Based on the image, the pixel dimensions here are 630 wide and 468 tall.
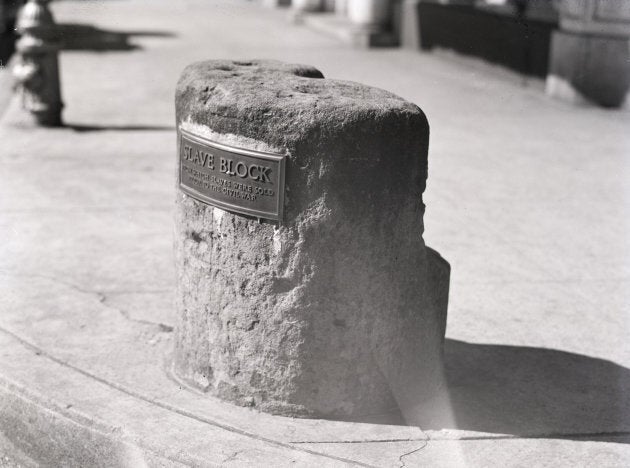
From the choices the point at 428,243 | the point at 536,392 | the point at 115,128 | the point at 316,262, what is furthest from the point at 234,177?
the point at 115,128

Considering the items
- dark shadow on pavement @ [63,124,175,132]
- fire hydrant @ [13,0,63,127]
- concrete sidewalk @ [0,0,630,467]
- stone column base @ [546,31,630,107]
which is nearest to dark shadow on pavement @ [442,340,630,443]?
concrete sidewalk @ [0,0,630,467]

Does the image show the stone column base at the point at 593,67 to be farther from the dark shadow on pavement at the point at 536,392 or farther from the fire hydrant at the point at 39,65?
the dark shadow on pavement at the point at 536,392

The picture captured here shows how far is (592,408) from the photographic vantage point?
A: 13.3ft

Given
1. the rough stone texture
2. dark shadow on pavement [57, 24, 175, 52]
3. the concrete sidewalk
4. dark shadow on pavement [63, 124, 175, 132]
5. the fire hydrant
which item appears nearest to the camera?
the rough stone texture

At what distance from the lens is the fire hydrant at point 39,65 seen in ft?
31.3

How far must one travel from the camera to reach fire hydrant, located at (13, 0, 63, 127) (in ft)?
31.3

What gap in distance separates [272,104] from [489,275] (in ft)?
8.65

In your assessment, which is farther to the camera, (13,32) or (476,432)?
(13,32)

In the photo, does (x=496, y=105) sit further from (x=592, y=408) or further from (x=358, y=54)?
(x=592, y=408)

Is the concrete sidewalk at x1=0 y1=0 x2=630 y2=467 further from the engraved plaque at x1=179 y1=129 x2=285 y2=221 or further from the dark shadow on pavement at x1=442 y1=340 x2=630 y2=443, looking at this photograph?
the engraved plaque at x1=179 y1=129 x2=285 y2=221

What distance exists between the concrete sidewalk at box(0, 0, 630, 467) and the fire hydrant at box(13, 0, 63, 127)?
0.29 m

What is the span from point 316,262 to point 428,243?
2.79 m

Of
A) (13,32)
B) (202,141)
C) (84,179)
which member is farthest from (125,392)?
(13,32)

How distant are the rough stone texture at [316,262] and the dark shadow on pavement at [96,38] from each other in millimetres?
12469
